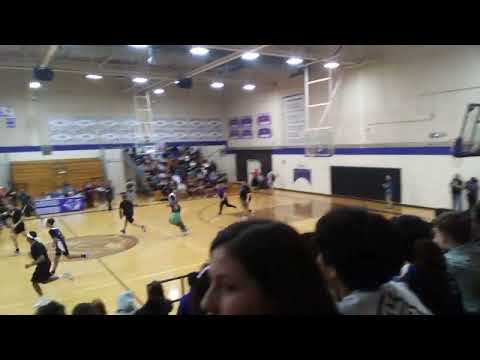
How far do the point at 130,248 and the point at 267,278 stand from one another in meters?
10.7

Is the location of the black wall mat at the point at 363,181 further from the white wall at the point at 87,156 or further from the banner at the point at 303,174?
the white wall at the point at 87,156

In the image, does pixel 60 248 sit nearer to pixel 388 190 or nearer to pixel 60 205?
pixel 60 205

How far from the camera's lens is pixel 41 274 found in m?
7.39

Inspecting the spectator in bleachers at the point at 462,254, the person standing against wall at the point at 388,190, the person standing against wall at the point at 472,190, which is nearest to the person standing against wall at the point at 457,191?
the person standing against wall at the point at 472,190

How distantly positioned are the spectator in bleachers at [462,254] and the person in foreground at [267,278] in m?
1.89

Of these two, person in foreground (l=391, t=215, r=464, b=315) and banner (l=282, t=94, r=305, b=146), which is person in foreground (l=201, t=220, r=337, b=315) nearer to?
person in foreground (l=391, t=215, r=464, b=315)

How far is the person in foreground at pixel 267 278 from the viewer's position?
3.23ft

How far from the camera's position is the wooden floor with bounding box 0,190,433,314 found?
7.61 metres

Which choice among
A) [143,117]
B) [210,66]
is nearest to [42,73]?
[210,66]
